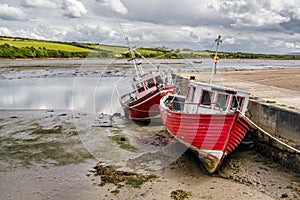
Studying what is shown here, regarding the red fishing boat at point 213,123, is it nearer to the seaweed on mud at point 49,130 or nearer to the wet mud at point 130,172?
the wet mud at point 130,172

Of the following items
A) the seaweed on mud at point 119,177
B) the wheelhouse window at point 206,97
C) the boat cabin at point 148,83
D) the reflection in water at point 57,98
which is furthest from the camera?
the reflection in water at point 57,98

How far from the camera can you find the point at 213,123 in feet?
32.4

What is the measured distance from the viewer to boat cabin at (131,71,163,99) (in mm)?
18248

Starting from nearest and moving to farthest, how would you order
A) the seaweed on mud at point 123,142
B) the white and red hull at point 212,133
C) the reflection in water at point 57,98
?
the white and red hull at point 212,133 → the seaweed on mud at point 123,142 → the reflection in water at point 57,98

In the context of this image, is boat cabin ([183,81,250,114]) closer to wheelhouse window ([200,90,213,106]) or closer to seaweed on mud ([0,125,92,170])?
wheelhouse window ([200,90,213,106])

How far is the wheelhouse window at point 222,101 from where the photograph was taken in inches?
427

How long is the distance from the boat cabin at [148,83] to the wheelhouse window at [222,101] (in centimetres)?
743

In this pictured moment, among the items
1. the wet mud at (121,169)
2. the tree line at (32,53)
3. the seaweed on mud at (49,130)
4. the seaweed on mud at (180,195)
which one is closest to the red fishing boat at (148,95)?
the wet mud at (121,169)

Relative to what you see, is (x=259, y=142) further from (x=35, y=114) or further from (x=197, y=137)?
(x=35, y=114)

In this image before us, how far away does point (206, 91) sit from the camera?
1133 centimetres

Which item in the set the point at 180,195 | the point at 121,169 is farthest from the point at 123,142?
the point at 180,195

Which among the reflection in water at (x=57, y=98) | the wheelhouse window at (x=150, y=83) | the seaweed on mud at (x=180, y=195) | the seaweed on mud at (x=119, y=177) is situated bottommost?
the reflection in water at (x=57, y=98)

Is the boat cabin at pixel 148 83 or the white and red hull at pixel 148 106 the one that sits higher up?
the boat cabin at pixel 148 83

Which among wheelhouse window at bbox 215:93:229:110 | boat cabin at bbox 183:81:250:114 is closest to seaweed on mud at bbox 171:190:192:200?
boat cabin at bbox 183:81:250:114
